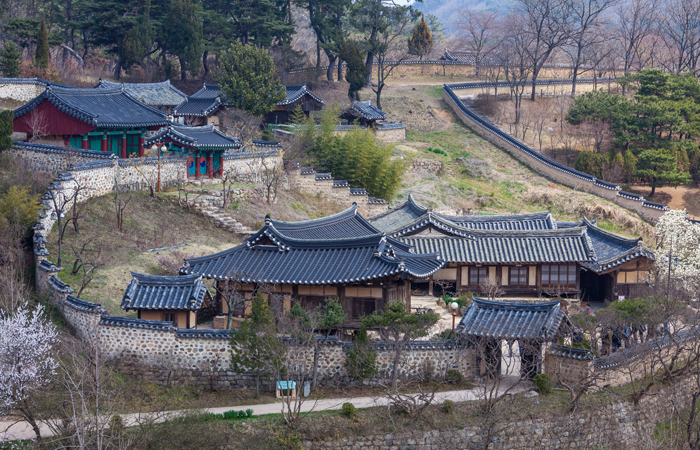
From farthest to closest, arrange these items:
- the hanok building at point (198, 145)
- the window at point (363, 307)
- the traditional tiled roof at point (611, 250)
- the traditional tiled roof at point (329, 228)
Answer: the hanok building at point (198, 145), the traditional tiled roof at point (611, 250), the traditional tiled roof at point (329, 228), the window at point (363, 307)

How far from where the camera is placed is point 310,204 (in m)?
45.2

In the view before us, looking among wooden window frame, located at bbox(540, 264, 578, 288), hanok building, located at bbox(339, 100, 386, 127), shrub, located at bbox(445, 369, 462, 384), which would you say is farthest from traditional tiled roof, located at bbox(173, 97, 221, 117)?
shrub, located at bbox(445, 369, 462, 384)

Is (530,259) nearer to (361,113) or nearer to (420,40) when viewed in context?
(361,113)

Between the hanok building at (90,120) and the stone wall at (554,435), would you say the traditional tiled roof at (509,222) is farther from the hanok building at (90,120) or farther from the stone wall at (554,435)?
the hanok building at (90,120)

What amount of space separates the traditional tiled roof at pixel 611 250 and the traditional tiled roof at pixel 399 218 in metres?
7.71

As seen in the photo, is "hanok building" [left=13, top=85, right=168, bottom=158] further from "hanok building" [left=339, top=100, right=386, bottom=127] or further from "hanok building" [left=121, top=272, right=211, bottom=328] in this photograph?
"hanok building" [left=339, top=100, right=386, bottom=127]

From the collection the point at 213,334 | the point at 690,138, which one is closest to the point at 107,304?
the point at 213,334

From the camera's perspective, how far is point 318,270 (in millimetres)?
26766

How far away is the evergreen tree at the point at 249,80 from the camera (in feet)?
169

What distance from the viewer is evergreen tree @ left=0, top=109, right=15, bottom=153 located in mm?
34156

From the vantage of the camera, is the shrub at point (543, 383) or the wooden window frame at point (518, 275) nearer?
the shrub at point (543, 383)

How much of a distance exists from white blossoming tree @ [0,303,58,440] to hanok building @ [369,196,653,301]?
17211mm

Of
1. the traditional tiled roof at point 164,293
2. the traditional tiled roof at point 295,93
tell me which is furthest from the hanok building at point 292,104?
the traditional tiled roof at point 164,293

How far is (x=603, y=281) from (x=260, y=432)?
1970 cm
